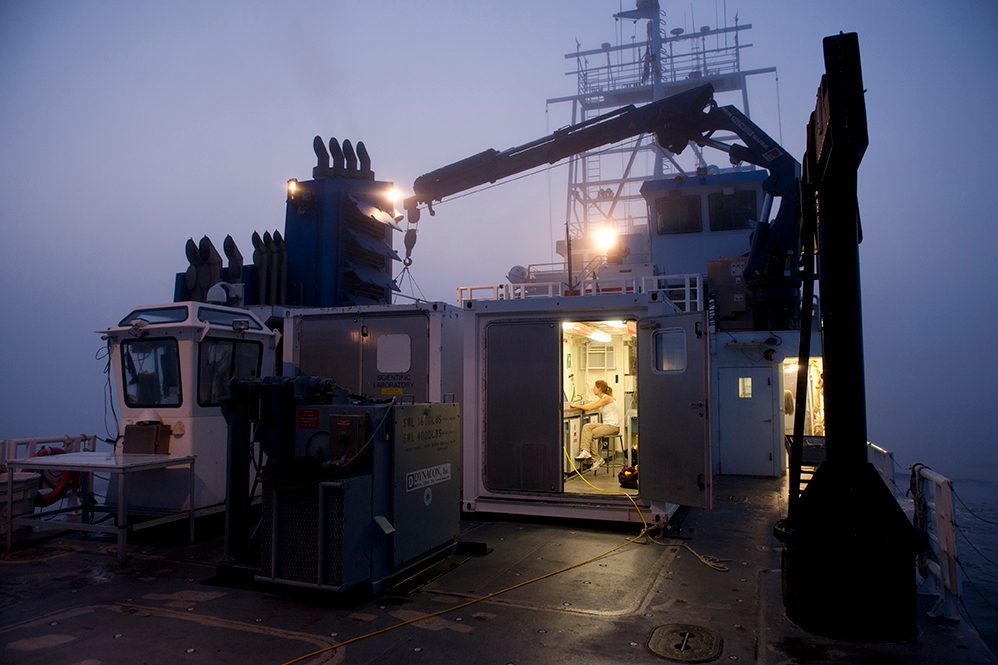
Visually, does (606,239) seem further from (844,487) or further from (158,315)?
(844,487)

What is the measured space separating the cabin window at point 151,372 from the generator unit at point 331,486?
2.72m

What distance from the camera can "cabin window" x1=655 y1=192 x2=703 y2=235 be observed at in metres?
17.7

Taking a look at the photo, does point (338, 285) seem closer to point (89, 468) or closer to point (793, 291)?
point (89, 468)

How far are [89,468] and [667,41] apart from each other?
21.2 meters

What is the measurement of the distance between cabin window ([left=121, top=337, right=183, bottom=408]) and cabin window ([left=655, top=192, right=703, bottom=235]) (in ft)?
44.4

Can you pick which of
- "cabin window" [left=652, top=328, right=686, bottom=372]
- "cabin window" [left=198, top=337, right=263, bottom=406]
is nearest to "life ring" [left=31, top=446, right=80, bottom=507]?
"cabin window" [left=198, top=337, right=263, bottom=406]

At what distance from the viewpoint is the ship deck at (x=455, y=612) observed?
4.39 meters

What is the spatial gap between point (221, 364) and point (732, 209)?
13.9 m

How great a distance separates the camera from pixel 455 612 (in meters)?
5.22

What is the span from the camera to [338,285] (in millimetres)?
12883

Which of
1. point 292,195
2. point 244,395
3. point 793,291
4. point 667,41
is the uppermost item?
point 667,41

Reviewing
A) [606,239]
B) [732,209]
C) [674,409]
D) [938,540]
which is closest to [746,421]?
[674,409]

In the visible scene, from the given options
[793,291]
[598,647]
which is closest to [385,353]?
[598,647]

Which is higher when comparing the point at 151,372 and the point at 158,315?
the point at 158,315
